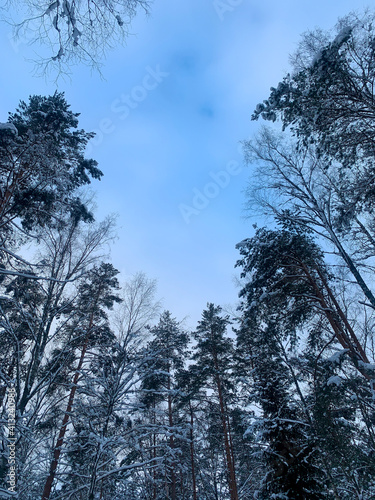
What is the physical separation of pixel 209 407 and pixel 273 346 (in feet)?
27.4

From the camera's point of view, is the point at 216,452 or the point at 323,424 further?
the point at 216,452

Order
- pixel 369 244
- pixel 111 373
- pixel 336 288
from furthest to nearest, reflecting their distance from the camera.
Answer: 1. pixel 336 288
2. pixel 369 244
3. pixel 111 373

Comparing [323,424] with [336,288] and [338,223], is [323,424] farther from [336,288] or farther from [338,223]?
[338,223]

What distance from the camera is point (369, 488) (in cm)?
746

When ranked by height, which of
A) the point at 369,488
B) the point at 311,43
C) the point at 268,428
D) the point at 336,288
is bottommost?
the point at 369,488

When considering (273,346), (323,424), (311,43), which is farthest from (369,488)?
(311,43)

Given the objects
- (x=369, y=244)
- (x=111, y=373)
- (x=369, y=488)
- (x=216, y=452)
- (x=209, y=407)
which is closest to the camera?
(x=111, y=373)

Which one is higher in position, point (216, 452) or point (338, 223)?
point (338, 223)

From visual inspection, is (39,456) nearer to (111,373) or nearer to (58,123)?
(111,373)

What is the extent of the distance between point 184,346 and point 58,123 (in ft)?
50.4

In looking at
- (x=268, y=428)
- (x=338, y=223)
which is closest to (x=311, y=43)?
(x=338, y=223)

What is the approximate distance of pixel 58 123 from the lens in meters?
6.74

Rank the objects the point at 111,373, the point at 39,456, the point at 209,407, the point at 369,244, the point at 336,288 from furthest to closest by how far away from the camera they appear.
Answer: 1. the point at 209,407
2. the point at 336,288
3. the point at 369,244
4. the point at 111,373
5. the point at 39,456

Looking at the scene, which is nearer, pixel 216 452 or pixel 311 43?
pixel 311 43
